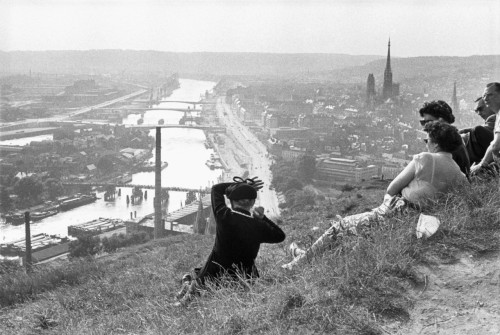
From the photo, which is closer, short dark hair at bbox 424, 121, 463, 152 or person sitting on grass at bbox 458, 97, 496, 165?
short dark hair at bbox 424, 121, 463, 152

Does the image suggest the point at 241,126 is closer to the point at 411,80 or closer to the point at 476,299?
the point at 411,80

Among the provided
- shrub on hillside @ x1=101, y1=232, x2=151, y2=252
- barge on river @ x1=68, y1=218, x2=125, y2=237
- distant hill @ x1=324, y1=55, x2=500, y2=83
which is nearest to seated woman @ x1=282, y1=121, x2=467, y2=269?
shrub on hillside @ x1=101, y1=232, x2=151, y2=252

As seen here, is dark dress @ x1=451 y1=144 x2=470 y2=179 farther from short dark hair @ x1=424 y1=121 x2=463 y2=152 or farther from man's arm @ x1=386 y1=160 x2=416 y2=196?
man's arm @ x1=386 y1=160 x2=416 y2=196

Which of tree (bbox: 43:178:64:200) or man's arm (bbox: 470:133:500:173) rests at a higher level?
man's arm (bbox: 470:133:500:173)

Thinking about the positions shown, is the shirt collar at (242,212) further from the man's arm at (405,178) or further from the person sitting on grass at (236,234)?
the man's arm at (405,178)

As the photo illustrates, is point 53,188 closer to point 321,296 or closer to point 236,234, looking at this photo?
point 236,234

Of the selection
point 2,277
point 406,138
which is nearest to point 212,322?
point 2,277
